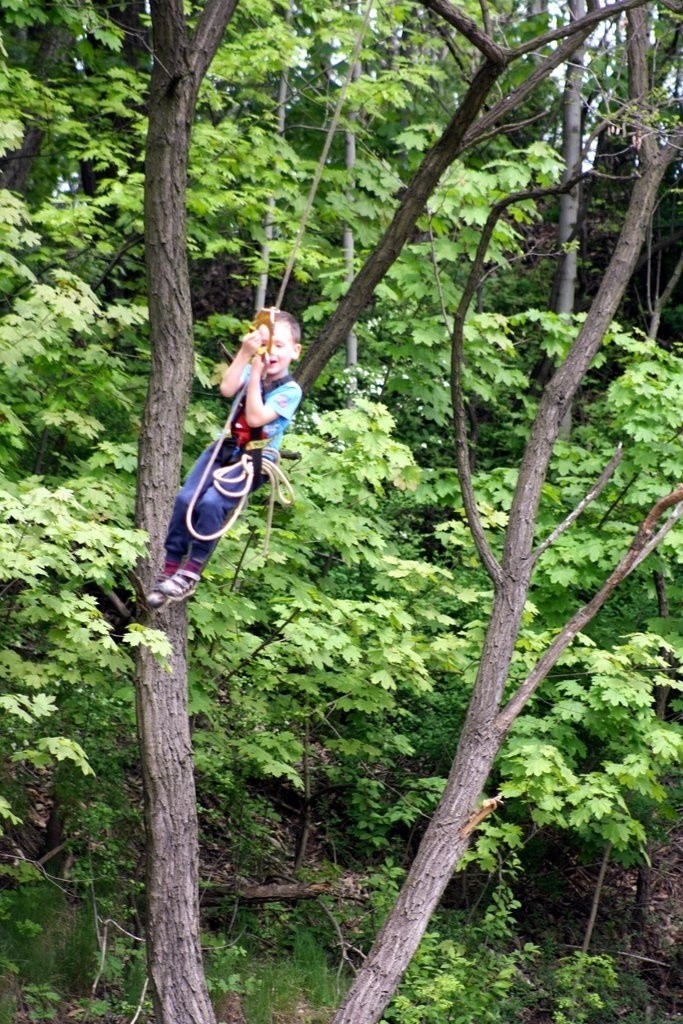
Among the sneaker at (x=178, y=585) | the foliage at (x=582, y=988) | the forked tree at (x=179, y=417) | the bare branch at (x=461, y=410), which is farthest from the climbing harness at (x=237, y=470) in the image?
the foliage at (x=582, y=988)

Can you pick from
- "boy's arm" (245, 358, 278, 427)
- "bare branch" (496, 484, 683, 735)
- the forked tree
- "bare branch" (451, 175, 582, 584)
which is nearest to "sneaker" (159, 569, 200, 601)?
the forked tree

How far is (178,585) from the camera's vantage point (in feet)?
15.9

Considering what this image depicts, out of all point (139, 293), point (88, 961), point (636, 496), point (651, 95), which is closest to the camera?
point (651, 95)

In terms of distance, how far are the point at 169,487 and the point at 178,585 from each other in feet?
3.39

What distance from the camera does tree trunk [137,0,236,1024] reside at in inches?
222

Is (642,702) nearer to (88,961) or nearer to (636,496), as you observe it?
(636,496)

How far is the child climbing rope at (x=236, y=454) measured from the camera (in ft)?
15.5

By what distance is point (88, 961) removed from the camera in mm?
7777

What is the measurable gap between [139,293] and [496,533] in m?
3.52

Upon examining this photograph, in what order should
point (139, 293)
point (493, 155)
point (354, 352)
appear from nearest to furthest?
point (139, 293), point (354, 352), point (493, 155)

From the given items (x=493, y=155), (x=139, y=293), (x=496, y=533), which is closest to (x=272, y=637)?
(x=496, y=533)

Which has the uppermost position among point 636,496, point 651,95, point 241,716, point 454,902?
point 651,95

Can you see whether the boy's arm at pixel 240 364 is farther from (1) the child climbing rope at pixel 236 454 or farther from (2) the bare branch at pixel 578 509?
(2) the bare branch at pixel 578 509

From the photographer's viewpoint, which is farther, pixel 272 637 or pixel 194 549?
pixel 272 637
